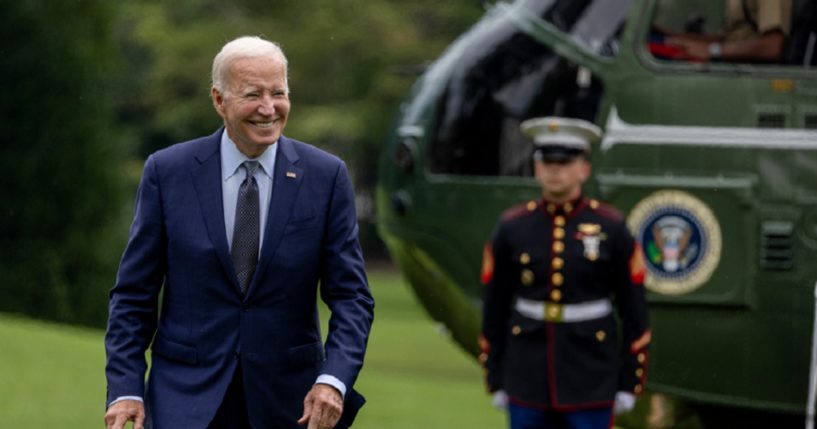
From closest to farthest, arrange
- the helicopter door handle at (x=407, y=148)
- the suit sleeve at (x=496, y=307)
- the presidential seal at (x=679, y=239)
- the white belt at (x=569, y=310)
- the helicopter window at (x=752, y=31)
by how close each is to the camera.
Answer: the white belt at (x=569, y=310), the suit sleeve at (x=496, y=307), the presidential seal at (x=679, y=239), the helicopter window at (x=752, y=31), the helicopter door handle at (x=407, y=148)

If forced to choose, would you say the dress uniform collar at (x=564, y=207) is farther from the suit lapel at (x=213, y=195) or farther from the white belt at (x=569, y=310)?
the suit lapel at (x=213, y=195)

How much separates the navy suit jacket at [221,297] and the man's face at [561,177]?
2084mm

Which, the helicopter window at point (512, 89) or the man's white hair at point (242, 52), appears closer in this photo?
the man's white hair at point (242, 52)

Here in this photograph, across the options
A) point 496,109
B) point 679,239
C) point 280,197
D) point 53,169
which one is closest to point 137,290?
point 280,197

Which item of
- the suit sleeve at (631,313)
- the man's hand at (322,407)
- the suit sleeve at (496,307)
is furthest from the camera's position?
the suit sleeve at (496,307)

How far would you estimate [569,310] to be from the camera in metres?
7.36

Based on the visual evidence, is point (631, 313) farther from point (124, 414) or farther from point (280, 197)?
point (124, 414)

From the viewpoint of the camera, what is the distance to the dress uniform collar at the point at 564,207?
7.44 meters

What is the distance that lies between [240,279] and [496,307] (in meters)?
2.32

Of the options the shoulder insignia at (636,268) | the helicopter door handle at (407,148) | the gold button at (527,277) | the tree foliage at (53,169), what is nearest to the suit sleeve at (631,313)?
the shoulder insignia at (636,268)

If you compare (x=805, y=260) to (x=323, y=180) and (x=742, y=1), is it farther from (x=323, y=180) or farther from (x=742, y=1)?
(x=323, y=180)

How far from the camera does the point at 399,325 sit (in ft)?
101

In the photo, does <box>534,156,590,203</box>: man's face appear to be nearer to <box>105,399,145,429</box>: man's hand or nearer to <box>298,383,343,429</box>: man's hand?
<box>298,383,343,429</box>: man's hand

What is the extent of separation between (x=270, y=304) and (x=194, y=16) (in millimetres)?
34321
